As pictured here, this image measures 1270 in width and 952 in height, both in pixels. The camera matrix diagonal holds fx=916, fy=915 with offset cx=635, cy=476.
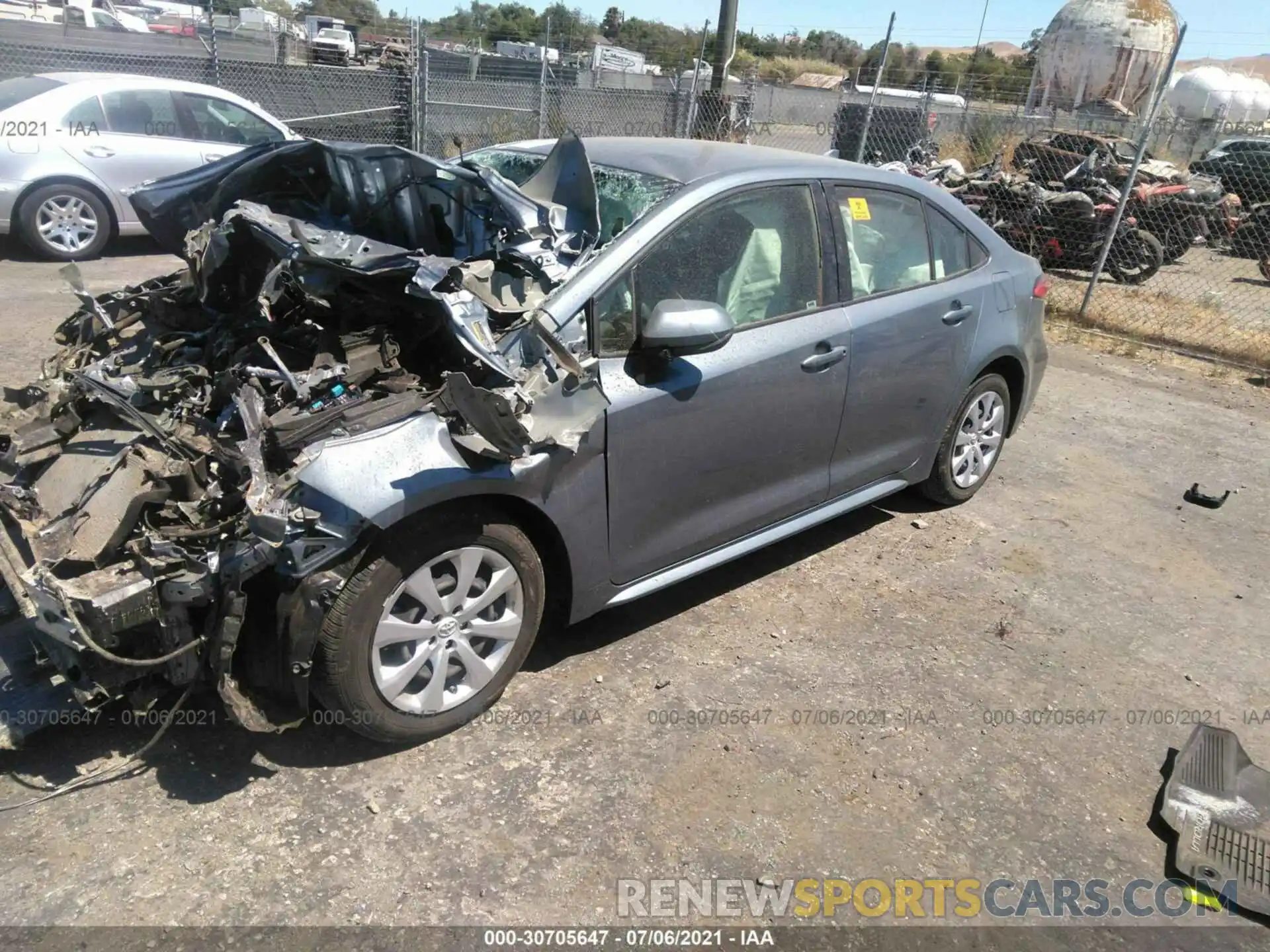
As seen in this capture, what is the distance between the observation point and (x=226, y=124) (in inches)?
357

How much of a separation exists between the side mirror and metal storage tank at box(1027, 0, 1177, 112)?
121 ft

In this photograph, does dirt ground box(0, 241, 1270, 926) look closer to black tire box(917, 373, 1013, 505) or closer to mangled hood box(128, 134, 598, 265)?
black tire box(917, 373, 1013, 505)

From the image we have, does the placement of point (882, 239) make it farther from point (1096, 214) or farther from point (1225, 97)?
point (1225, 97)

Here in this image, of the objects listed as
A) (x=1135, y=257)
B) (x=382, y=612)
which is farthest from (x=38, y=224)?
(x=1135, y=257)

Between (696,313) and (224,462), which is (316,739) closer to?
(224,462)

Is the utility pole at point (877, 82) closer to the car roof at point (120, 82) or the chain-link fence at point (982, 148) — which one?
the chain-link fence at point (982, 148)

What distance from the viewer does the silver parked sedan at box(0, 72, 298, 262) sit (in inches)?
314

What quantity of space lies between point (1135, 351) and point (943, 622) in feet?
19.6

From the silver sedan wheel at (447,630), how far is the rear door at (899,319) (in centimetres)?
167

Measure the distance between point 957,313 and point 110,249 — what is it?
8.44 meters

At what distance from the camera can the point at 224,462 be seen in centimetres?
268

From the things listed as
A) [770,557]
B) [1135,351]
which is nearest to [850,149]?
[1135,351]

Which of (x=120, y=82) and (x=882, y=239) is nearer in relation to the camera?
(x=882, y=239)

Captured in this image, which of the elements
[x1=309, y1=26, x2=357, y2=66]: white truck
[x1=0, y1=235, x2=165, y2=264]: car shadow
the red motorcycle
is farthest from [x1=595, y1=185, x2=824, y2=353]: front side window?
[x1=309, y1=26, x2=357, y2=66]: white truck
